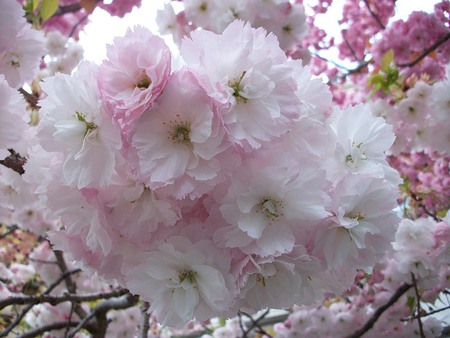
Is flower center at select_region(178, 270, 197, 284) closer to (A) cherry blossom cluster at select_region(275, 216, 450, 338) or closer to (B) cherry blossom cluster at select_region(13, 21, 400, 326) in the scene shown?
(B) cherry blossom cluster at select_region(13, 21, 400, 326)

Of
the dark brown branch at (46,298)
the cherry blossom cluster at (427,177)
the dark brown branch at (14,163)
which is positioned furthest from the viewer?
the cherry blossom cluster at (427,177)

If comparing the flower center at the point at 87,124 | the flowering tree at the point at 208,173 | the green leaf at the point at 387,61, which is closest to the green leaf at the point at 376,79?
the green leaf at the point at 387,61

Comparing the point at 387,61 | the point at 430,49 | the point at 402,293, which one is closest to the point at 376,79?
the point at 387,61

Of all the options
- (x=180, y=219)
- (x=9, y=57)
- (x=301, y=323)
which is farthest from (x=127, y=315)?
(x=180, y=219)

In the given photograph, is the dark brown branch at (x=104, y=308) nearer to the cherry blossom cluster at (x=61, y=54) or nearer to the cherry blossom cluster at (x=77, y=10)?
the cherry blossom cluster at (x=77, y=10)

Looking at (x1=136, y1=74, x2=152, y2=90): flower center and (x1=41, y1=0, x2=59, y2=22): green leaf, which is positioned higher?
(x1=136, y1=74, x2=152, y2=90): flower center

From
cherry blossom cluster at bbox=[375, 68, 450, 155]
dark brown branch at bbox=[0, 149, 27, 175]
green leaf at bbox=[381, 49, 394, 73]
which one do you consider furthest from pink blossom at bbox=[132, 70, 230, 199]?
green leaf at bbox=[381, 49, 394, 73]
